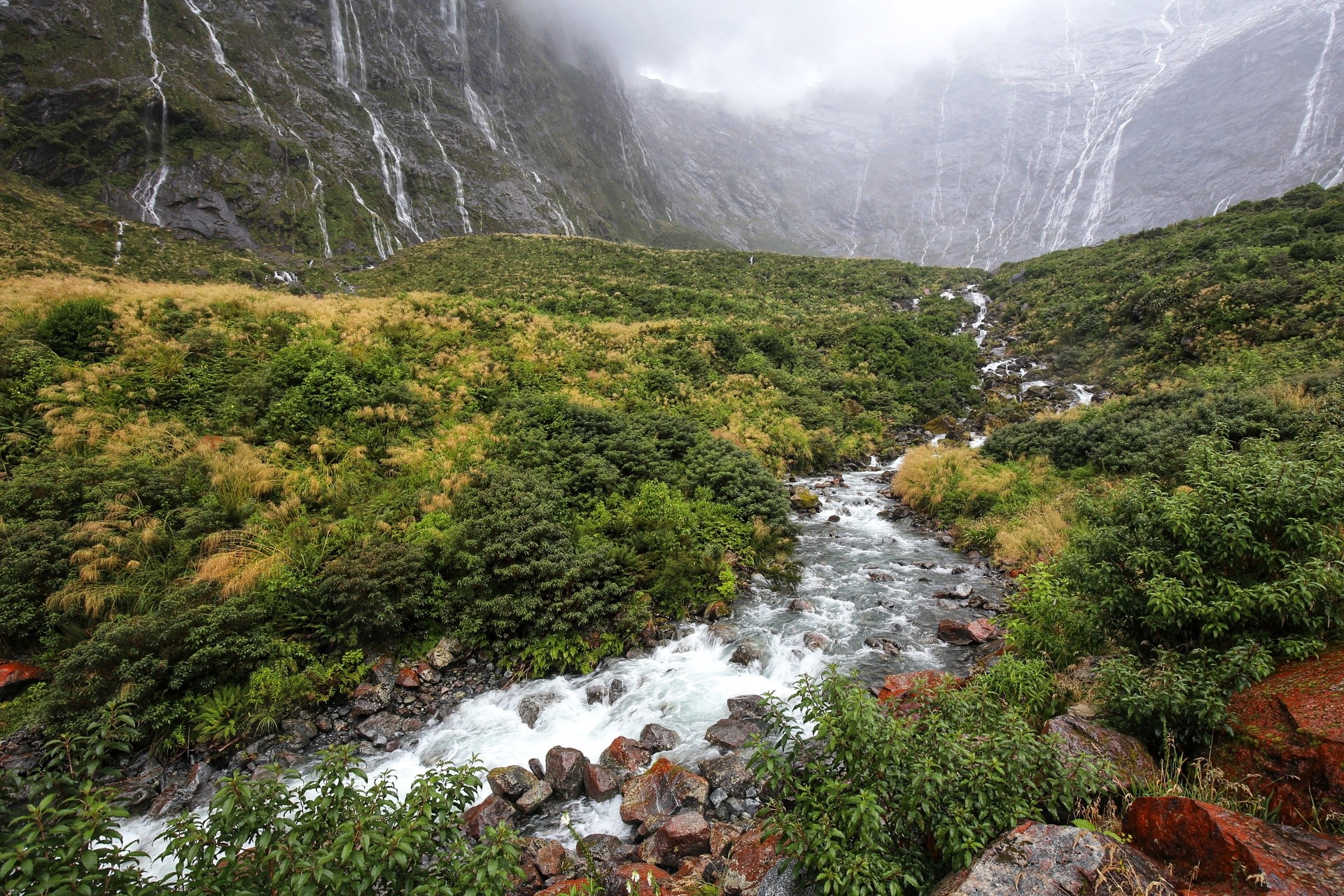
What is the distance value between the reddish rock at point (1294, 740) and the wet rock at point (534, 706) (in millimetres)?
7761

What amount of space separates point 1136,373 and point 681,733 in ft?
78.0

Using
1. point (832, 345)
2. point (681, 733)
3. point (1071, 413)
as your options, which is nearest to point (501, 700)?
point (681, 733)

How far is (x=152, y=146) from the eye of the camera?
172ft

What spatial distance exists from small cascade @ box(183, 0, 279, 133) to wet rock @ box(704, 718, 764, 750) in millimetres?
85424

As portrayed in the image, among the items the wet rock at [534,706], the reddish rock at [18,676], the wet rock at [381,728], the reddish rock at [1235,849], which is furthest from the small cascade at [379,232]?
the reddish rock at [1235,849]

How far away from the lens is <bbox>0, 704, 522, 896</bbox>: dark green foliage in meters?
2.69

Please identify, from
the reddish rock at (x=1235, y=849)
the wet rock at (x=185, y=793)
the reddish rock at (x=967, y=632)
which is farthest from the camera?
the reddish rock at (x=967, y=632)

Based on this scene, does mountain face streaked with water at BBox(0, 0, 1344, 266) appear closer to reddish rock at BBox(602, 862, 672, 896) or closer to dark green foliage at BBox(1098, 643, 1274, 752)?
reddish rock at BBox(602, 862, 672, 896)

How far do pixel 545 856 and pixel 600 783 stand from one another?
1.11 m

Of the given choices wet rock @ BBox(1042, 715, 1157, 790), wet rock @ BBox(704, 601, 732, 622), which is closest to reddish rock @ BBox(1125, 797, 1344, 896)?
wet rock @ BBox(1042, 715, 1157, 790)

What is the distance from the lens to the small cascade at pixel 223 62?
207ft

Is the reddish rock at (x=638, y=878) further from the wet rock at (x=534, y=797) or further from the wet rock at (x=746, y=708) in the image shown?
the wet rock at (x=746, y=708)

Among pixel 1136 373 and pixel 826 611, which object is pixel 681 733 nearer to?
pixel 826 611

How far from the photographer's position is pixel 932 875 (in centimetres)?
377
